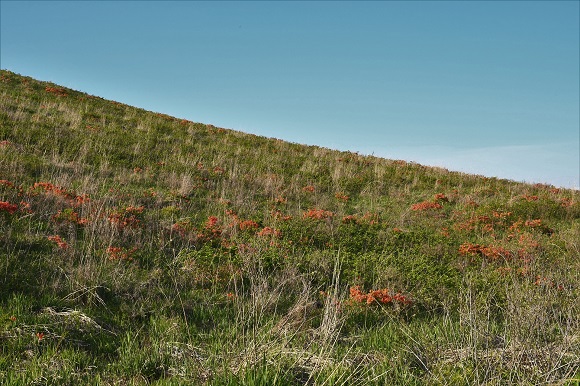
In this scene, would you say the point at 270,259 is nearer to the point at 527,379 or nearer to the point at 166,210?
the point at 166,210

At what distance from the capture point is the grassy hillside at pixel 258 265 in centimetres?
381

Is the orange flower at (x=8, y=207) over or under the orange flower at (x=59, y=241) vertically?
over

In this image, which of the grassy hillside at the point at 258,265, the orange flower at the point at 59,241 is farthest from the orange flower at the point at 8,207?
the orange flower at the point at 59,241

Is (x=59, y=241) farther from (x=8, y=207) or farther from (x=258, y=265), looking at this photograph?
(x=258, y=265)

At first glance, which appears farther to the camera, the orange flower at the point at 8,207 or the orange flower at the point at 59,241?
the orange flower at the point at 8,207

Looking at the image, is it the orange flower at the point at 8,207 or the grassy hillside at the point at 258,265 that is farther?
the orange flower at the point at 8,207

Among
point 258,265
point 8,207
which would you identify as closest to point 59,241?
point 8,207

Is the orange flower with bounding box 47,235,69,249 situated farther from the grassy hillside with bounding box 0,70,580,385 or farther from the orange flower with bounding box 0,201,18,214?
the orange flower with bounding box 0,201,18,214

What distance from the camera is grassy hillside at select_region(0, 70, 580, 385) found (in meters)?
3.81

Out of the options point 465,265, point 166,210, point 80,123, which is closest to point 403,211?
point 465,265

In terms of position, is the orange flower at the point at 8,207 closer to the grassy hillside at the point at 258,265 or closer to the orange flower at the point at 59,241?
Result: the grassy hillside at the point at 258,265

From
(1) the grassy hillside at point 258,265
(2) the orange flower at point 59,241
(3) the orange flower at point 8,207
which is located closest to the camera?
(1) the grassy hillside at point 258,265

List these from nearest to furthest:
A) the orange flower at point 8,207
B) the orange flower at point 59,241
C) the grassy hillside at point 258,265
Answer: the grassy hillside at point 258,265
the orange flower at point 59,241
the orange flower at point 8,207

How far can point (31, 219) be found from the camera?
8.10 meters
